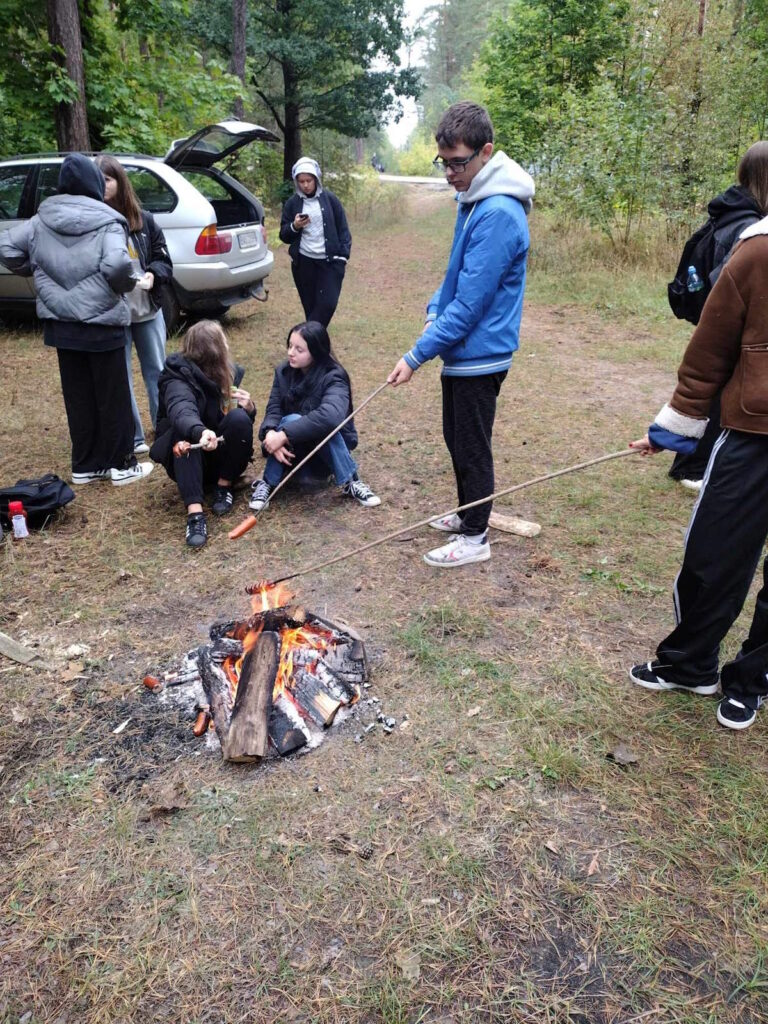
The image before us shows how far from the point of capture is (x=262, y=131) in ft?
24.9

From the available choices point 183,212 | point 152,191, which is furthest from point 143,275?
point 152,191

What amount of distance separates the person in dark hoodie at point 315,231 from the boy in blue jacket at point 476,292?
3207 millimetres

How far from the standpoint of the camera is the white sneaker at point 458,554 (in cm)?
393

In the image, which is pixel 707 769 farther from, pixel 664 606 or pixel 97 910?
pixel 97 910

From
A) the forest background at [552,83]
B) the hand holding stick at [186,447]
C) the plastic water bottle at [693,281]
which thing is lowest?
the hand holding stick at [186,447]

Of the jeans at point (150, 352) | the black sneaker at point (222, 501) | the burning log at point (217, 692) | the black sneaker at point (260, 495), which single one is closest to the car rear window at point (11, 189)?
the jeans at point (150, 352)

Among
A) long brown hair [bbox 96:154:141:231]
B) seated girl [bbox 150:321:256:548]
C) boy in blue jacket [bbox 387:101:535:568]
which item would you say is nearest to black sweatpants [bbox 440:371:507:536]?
boy in blue jacket [bbox 387:101:535:568]

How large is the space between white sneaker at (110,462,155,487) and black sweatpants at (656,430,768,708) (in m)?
3.65

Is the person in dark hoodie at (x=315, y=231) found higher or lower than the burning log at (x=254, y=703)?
higher

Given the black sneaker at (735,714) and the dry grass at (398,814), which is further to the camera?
the black sneaker at (735,714)

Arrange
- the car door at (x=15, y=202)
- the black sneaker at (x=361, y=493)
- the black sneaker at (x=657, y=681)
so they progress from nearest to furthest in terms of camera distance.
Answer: the black sneaker at (x=657, y=681) < the black sneaker at (x=361, y=493) < the car door at (x=15, y=202)

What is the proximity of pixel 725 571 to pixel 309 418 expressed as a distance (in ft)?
8.60

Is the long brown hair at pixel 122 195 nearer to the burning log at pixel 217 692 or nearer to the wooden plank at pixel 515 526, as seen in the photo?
the wooden plank at pixel 515 526

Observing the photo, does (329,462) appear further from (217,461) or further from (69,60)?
(69,60)
